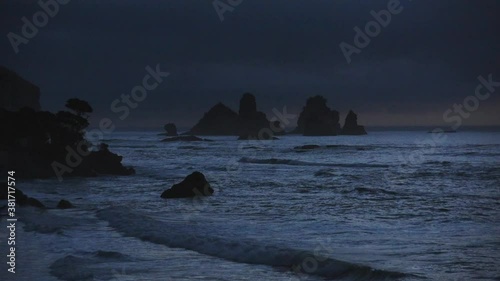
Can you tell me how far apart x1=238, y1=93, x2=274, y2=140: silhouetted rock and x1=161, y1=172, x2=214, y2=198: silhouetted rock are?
146676 millimetres

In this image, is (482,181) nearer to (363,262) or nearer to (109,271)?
(363,262)

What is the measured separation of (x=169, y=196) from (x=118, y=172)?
58.5ft

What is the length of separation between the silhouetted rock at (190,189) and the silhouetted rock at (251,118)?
147m

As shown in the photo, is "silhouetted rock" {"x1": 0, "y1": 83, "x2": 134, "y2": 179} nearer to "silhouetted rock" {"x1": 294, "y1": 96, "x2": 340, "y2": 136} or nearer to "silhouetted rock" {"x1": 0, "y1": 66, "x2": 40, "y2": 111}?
"silhouetted rock" {"x1": 0, "y1": 66, "x2": 40, "y2": 111}

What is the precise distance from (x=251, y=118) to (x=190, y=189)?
152 metres

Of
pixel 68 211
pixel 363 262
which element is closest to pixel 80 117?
pixel 68 211

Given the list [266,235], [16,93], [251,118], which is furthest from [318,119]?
[266,235]

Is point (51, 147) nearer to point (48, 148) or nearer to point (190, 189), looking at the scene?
point (48, 148)

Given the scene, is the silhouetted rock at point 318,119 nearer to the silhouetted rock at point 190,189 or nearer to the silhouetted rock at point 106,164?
the silhouetted rock at point 106,164

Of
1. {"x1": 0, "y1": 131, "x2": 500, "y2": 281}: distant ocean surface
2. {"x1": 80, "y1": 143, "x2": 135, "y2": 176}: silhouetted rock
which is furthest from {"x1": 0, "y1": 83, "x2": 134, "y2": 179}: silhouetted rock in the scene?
{"x1": 0, "y1": 131, "x2": 500, "y2": 281}: distant ocean surface

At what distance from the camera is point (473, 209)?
22453 mm

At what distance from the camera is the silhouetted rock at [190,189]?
2839 centimetres

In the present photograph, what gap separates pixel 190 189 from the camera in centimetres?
2886

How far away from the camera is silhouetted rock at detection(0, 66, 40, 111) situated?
288ft
